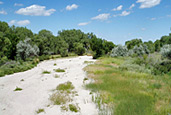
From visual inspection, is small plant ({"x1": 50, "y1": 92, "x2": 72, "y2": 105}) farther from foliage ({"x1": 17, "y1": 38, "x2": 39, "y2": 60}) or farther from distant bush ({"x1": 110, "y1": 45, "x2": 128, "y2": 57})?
foliage ({"x1": 17, "y1": 38, "x2": 39, "y2": 60})

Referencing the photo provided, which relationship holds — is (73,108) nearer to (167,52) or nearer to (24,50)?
(167,52)

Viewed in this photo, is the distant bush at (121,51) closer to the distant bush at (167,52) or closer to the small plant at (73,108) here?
the distant bush at (167,52)

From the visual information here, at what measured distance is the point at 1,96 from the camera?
28.4 feet

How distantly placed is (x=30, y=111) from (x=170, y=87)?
26.8 ft

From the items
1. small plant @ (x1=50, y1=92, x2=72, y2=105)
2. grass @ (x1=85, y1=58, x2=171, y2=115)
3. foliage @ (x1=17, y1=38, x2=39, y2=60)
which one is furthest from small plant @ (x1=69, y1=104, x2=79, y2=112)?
foliage @ (x1=17, y1=38, x2=39, y2=60)

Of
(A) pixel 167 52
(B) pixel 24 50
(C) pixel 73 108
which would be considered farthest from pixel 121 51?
(C) pixel 73 108

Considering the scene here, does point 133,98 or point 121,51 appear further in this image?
point 121,51

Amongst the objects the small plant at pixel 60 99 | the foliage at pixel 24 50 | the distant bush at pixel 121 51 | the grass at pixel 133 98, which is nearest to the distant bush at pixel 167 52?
the grass at pixel 133 98

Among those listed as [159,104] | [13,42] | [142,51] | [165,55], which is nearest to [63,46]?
[13,42]

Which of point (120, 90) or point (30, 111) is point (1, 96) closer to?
point (30, 111)

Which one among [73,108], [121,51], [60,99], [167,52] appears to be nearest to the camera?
[73,108]

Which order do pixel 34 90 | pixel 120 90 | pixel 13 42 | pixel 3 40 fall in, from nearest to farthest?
1. pixel 120 90
2. pixel 34 90
3. pixel 3 40
4. pixel 13 42

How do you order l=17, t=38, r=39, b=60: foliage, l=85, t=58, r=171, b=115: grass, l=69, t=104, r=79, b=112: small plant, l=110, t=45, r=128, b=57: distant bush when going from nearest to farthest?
l=85, t=58, r=171, b=115: grass < l=69, t=104, r=79, b=112: small plant < l=17, t=38, r=39, b=60: foliage < l=110, t=45, r=128, b=57: distant bush

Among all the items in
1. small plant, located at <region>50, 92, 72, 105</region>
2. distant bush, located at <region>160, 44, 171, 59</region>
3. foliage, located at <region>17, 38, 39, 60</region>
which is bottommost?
small plant, located at <region>50, 92, 72, 105</region>
